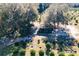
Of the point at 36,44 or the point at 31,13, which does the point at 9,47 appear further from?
the point at 31,13

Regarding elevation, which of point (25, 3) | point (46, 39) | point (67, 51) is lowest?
point (67, 51)

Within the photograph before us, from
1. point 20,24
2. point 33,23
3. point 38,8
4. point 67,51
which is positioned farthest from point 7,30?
point 67,51

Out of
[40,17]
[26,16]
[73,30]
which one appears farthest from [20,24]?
[73,30]

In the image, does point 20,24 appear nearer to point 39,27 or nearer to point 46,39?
point 39,27

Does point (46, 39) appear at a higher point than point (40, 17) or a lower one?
lower

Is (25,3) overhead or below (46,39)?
overhead

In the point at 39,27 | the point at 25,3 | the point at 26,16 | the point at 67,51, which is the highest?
the point at 25,3
